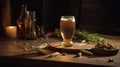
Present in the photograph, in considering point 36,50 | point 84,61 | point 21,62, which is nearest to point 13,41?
point 36,50

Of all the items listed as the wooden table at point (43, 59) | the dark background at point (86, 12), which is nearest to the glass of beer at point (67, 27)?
the wooden table at point (43, 59)

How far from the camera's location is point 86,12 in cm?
336

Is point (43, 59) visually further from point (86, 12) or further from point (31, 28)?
point (86, 12)

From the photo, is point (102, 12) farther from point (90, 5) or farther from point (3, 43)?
point (3, 43)

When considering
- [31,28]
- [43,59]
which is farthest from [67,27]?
[31,28]

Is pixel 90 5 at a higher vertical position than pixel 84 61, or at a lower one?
higher

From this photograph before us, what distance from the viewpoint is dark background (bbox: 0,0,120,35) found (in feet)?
10.7

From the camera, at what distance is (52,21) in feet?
11.4

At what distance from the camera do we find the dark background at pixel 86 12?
3271 mm

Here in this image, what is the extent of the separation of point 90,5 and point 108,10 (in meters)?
0.19

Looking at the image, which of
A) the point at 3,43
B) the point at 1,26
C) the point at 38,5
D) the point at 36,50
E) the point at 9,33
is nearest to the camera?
the point at 36,50

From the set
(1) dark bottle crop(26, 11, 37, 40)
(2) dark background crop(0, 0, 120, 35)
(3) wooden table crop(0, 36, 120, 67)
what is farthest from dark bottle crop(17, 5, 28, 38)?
(2) dark background crop(0, 0, 120, 35)

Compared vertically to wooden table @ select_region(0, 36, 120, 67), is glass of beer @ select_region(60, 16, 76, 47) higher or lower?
higher

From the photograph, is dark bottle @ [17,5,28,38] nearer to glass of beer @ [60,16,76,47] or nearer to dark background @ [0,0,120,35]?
glass of beer @ [60,16,76,47]
